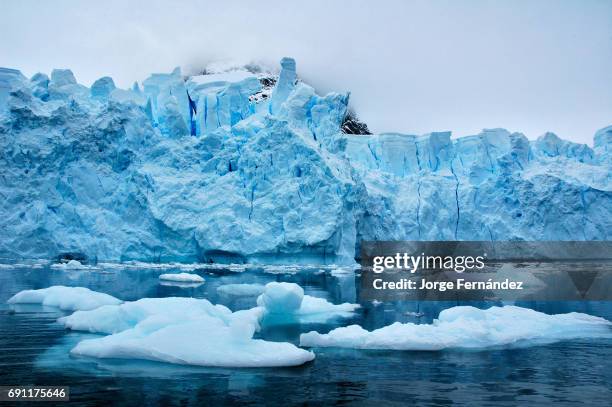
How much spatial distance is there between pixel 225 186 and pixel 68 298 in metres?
14.5

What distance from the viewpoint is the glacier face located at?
76.6ft

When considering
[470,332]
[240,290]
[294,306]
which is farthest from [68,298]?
[470,332]

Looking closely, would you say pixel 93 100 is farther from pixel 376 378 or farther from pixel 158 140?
pixel 376 378

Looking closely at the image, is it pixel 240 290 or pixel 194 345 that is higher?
pixel 240 290

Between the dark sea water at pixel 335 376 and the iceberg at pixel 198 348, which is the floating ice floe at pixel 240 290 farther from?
the iceberg at pixel 198 348

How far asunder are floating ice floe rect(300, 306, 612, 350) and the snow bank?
4580 mm

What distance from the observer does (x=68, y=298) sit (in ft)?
36.4

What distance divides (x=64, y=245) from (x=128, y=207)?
118 inches

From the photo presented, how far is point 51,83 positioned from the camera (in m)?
26.7

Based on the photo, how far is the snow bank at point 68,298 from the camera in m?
10.7

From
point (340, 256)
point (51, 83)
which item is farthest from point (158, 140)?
point (340, 256)

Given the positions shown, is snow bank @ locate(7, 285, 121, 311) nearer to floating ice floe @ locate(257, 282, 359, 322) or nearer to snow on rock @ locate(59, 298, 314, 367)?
floating ice floe @ locate(257, 282, 359, 322)

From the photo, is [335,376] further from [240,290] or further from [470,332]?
[240,290]

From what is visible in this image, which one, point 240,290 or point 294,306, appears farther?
point 240,290
